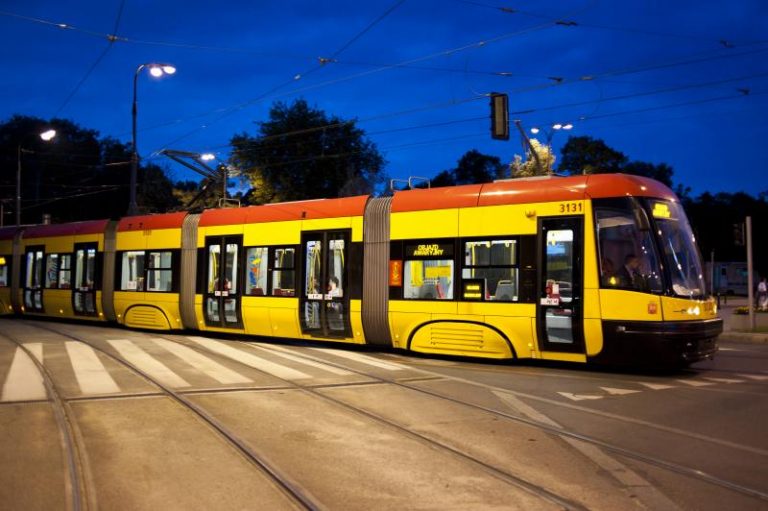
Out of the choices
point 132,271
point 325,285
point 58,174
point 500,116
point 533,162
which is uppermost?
Result: point 58,174

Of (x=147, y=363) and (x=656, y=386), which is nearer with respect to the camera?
(x=656, y=386)

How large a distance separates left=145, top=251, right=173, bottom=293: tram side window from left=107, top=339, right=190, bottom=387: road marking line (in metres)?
2.67

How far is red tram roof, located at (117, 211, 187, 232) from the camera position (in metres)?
17.1

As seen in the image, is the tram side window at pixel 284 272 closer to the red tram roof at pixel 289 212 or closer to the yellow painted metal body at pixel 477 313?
the red tram roof at pixel 289 212

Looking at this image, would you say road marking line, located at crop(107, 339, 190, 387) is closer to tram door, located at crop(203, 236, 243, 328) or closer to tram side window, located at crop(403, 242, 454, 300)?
tram door, located at crop(203, 236, 243, 328)

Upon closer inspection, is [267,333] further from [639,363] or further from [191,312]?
[639,363]

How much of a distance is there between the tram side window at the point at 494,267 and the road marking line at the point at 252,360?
3.51 m

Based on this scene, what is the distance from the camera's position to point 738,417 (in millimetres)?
7434

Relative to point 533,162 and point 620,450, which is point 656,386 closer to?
point 620,450

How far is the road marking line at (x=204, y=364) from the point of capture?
31.9 feet

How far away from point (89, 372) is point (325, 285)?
5036 millimetres

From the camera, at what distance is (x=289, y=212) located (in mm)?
14539

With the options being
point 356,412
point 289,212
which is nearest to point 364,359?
point 289,212

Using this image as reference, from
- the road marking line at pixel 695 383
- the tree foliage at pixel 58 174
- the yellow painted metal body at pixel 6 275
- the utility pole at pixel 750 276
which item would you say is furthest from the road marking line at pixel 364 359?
the tree foliage at pixel 58 174
